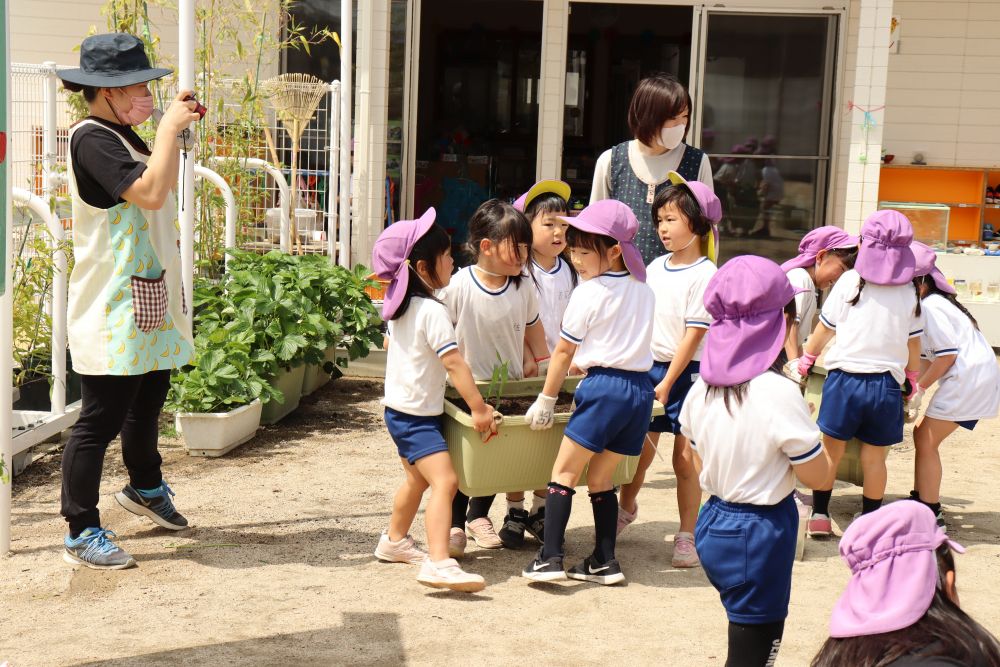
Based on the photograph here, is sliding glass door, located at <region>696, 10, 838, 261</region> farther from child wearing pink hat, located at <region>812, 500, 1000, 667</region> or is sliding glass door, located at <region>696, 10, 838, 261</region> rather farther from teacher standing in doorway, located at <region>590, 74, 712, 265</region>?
child wearing pink hat, located at <region>812, 500, 1000, 667</region>

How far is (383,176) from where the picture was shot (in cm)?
930

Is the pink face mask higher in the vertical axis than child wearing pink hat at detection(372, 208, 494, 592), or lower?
higher

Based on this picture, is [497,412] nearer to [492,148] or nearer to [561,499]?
[561,499]

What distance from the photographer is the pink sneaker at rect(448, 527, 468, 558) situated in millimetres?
4570

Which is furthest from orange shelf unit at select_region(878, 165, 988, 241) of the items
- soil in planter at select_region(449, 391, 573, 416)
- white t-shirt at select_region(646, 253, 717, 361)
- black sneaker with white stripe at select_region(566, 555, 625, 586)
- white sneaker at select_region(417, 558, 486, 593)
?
white sneaker at select_region(417, 558, 486, 593)

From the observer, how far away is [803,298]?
5.53 m

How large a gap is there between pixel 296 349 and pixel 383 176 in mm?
3190

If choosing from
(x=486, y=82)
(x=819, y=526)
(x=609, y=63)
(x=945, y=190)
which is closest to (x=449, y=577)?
(x=819, y=526)

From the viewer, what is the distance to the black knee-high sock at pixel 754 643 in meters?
3.12

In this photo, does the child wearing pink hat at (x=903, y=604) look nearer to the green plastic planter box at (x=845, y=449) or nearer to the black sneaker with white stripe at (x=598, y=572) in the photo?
the black sneaker with white stripe at (x=598, y=572)

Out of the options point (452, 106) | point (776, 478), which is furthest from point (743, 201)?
point (776, 478)

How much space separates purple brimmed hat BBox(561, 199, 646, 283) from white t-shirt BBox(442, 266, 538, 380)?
514 millimetres

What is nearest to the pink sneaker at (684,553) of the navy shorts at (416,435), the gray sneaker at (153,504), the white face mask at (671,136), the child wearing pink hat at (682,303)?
the child wearing pink hat at (682,303)

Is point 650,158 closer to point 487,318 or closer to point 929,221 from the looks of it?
point 487,318
